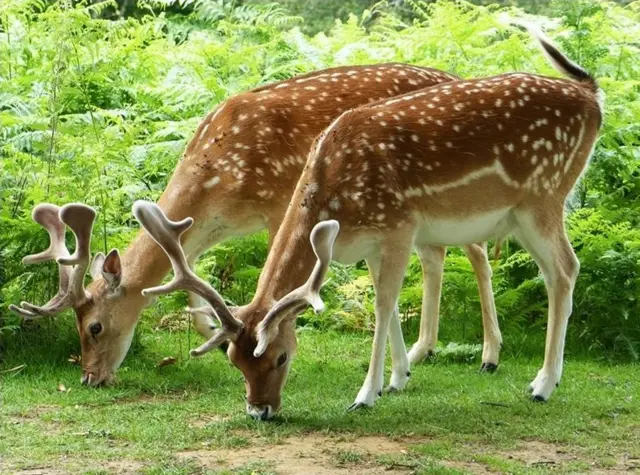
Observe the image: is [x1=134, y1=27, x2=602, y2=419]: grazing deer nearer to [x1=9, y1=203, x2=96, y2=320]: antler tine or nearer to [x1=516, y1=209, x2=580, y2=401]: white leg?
[x1=516, y1=209, x2=580, y2=401]: white leg

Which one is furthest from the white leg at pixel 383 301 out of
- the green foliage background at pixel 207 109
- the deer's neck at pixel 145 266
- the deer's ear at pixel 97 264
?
the green foliage background at pixel 207 109

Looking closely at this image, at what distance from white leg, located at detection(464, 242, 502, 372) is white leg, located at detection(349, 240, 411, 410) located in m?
1.30

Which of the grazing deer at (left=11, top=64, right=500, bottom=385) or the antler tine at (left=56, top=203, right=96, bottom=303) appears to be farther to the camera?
the grazing deer at (left=11, top=64, right=500, bottom=385)

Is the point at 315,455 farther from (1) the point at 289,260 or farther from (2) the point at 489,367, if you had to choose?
(2) the point at 489,367

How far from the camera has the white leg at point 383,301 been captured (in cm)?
629

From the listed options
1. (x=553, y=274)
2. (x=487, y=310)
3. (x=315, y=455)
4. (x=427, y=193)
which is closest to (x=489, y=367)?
(x=487, y=310)

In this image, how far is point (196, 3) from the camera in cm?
1485

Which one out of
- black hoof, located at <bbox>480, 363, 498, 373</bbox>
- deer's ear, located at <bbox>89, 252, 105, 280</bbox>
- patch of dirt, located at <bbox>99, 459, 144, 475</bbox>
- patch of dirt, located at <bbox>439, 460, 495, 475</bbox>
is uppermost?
patch of dirt, located at <bbox>439, 460, 495, 475</bbox>

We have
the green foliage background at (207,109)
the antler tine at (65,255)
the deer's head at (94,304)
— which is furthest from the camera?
the green foliage background at (207,109)

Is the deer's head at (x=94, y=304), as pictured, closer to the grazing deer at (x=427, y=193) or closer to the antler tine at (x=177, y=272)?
the antler tine at (x=177, y=272)

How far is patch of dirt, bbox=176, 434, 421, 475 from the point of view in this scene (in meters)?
5.18

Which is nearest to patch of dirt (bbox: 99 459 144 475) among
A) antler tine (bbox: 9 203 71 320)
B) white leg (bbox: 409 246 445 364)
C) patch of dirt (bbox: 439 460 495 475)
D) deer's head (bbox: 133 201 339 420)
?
deer's head (bbox: 133 201 339 420)

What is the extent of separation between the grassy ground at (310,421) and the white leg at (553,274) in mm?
152

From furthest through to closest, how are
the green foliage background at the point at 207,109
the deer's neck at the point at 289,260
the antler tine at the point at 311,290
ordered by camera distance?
the green foliage background at the point at 207,109 → the deer's neck at the point at 289,260 → the antler tine at the point at 311,290
